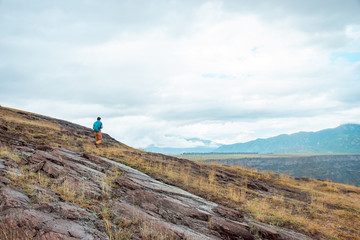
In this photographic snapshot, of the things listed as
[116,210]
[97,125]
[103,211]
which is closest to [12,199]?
[103,211]

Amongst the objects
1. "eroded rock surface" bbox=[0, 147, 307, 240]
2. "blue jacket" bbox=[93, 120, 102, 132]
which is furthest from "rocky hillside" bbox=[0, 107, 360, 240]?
"blue jacket" bbox=[93, 120, 102, 132]

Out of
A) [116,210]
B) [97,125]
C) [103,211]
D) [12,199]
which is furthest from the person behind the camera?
[97,125]

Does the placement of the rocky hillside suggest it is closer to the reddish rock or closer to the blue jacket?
the reddish rock

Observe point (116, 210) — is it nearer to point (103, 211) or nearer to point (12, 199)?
point (103, 211)

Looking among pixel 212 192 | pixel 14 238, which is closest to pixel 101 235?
pixel 14 238

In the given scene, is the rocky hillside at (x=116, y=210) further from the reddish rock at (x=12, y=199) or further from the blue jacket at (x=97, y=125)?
the blue jacket at (x=97, y=125)

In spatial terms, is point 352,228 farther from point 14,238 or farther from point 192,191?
point 14,238

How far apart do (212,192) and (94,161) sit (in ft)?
21.4

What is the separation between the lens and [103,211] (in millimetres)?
6574

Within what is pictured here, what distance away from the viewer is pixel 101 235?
5.38 meters

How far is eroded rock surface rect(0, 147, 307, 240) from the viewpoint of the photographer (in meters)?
5.25

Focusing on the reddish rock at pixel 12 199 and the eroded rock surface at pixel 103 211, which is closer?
the eroded rock surface at pixel 103 211

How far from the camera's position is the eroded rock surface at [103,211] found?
5.25 meters

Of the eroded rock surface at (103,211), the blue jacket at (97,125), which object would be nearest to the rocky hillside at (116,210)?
the eroded rock surface at (103,211)
